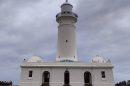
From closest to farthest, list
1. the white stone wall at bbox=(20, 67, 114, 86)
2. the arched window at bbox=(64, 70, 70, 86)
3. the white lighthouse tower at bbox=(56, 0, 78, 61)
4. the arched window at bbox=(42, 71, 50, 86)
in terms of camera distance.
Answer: the white stone wall at bbox=(20, 67, 114, 86) → the arched window at bbox=(64, 70, 70, 86) → the arched window at bbox=(42, 71, 50, 86) → the white lighthouse tower at bbox=(56, 0, 78, 61)

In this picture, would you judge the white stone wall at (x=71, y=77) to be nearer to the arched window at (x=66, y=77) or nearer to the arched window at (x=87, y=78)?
the arched window at (x=66, y=77)

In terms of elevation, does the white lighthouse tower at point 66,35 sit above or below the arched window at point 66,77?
above

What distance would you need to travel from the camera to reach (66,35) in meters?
38.2

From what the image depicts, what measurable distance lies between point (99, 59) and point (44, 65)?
9859 millimetres

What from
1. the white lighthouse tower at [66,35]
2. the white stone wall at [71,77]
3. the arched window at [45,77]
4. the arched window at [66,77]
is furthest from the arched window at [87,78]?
the arched window at [45,77]

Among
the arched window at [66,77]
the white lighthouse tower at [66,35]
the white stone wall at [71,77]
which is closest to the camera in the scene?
the white stone wall at [71,77]

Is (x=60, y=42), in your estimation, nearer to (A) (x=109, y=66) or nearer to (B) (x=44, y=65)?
(B) (x=44, y=65)

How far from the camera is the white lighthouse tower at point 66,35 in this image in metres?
37.3

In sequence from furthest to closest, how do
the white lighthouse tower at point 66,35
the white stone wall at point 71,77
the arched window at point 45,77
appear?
the white lighthouse tower at point 66,35 < the arched window at point 45,77 < the white stone wall at point 71,77

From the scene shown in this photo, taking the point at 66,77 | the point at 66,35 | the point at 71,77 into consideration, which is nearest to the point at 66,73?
the point at 66,77

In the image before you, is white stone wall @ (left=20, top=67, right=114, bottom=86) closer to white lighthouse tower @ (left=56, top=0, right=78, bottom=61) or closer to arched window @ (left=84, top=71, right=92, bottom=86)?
arched window @ (left=84, top=71, right=92, bottom=86)

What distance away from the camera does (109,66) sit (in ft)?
108

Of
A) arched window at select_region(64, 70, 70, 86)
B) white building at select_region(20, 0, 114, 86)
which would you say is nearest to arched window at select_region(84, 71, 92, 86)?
white building at select_region(20, 0, 114, 86)

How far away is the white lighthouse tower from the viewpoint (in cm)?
3731
